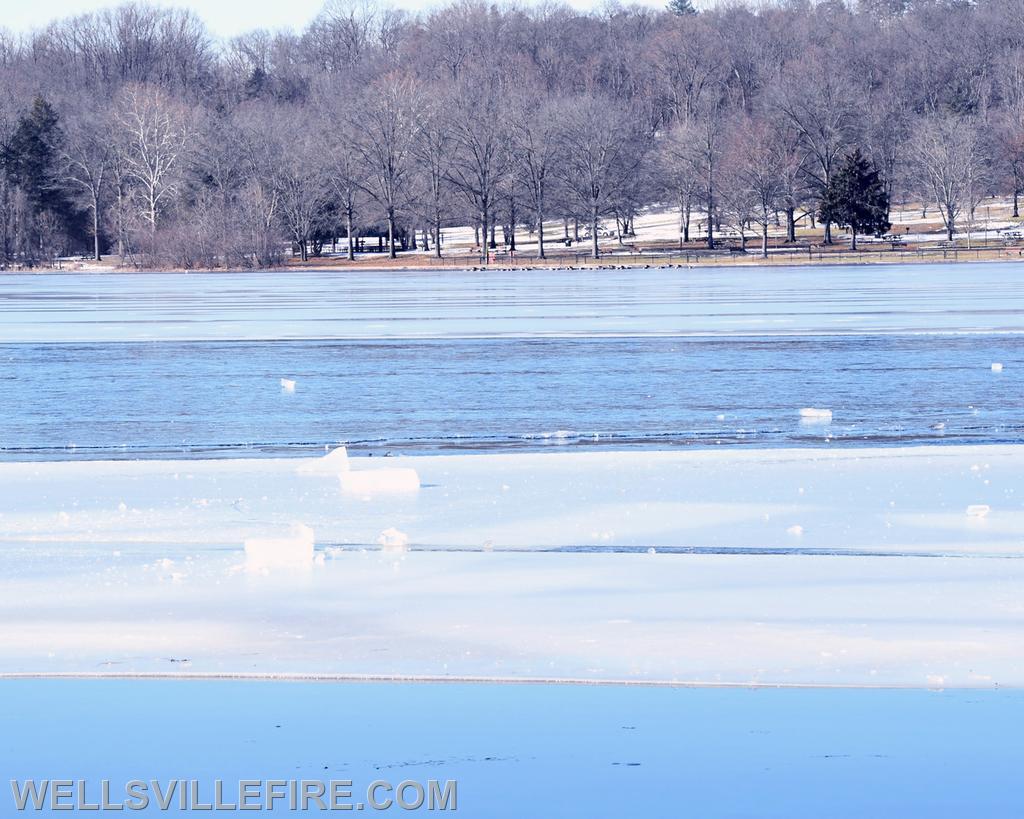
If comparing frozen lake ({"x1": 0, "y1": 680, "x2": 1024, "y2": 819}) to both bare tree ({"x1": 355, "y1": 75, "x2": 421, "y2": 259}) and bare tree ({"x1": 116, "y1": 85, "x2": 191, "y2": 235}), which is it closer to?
bare tree ({"x1": 116, "y1": 85, "x2": 191, "y2": 235})

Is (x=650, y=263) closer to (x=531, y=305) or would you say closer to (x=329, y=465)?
(x=531, y=305)

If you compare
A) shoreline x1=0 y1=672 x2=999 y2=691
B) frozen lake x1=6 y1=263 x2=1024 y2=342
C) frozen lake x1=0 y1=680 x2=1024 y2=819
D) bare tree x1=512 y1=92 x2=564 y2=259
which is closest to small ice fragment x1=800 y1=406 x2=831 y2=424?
shoreline x1=0 y1=672 x2=999 y2=691

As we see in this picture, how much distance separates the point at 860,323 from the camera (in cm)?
3072

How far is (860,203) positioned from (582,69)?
58.8 meters

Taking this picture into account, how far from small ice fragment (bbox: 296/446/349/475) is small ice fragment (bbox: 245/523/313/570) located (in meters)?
2.79

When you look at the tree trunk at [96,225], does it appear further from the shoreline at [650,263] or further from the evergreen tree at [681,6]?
the evergreen tree at [681,6]

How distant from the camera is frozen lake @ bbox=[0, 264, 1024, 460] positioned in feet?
50.0

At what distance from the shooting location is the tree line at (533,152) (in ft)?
301

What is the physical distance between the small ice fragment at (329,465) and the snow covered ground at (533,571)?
28mm

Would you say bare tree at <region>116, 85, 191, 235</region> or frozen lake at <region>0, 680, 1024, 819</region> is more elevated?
bare tree at <region>116, 85, 191, 235</region>

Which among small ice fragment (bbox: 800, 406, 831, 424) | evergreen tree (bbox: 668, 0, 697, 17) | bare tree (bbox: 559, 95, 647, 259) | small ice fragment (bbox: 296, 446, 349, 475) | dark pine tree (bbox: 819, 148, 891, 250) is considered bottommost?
small ice fragment (bbox: 800, 406, 831, 424)

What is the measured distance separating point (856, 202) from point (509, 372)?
221 feet

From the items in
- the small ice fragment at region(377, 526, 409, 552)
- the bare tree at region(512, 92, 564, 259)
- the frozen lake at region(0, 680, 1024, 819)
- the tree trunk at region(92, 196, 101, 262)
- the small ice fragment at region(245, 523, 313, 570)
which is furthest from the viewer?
the tree trunk at region(92, 196, 101, 262)

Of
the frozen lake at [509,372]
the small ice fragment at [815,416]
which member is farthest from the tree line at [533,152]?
the small ice fragment at [815,416]
